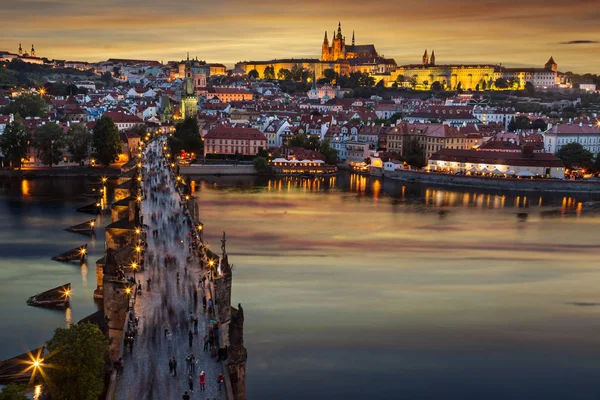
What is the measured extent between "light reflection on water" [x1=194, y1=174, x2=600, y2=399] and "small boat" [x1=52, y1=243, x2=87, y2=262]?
346cm

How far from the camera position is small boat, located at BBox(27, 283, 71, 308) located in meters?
13.3

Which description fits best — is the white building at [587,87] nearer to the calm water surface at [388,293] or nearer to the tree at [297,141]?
the tree at [297,141]

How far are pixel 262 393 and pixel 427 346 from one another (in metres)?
3.08

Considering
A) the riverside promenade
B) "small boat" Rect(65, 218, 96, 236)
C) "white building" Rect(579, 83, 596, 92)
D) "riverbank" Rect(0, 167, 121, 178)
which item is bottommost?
"small boat" Rect(65, 218, 96, 236)

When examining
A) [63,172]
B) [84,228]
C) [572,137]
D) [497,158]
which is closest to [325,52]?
[572,137]

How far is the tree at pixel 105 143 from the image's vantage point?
116 feet

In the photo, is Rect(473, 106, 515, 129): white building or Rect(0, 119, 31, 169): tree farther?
Rect(473, 106, 515, 129): white building

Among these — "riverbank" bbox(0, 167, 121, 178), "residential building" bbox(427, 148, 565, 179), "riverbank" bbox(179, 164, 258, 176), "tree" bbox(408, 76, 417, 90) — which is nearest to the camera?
"riverbank" bbox(0, 167, 121, 178)

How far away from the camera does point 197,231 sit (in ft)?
47.4

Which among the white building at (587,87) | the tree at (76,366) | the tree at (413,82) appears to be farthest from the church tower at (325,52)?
the tree at (76,366)

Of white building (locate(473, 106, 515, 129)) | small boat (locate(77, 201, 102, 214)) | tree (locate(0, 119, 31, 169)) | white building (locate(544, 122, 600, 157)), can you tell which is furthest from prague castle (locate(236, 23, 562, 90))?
small boat (locate(77, 201, 102, 214))

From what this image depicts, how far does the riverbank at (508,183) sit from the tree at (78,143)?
1512 centimetres

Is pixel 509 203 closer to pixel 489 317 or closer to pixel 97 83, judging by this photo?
pixel 489 317

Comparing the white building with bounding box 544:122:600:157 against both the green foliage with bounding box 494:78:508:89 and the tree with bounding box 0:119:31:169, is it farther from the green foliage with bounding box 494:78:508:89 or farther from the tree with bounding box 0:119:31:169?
the green foliage with bounding box 494:78:508:89
